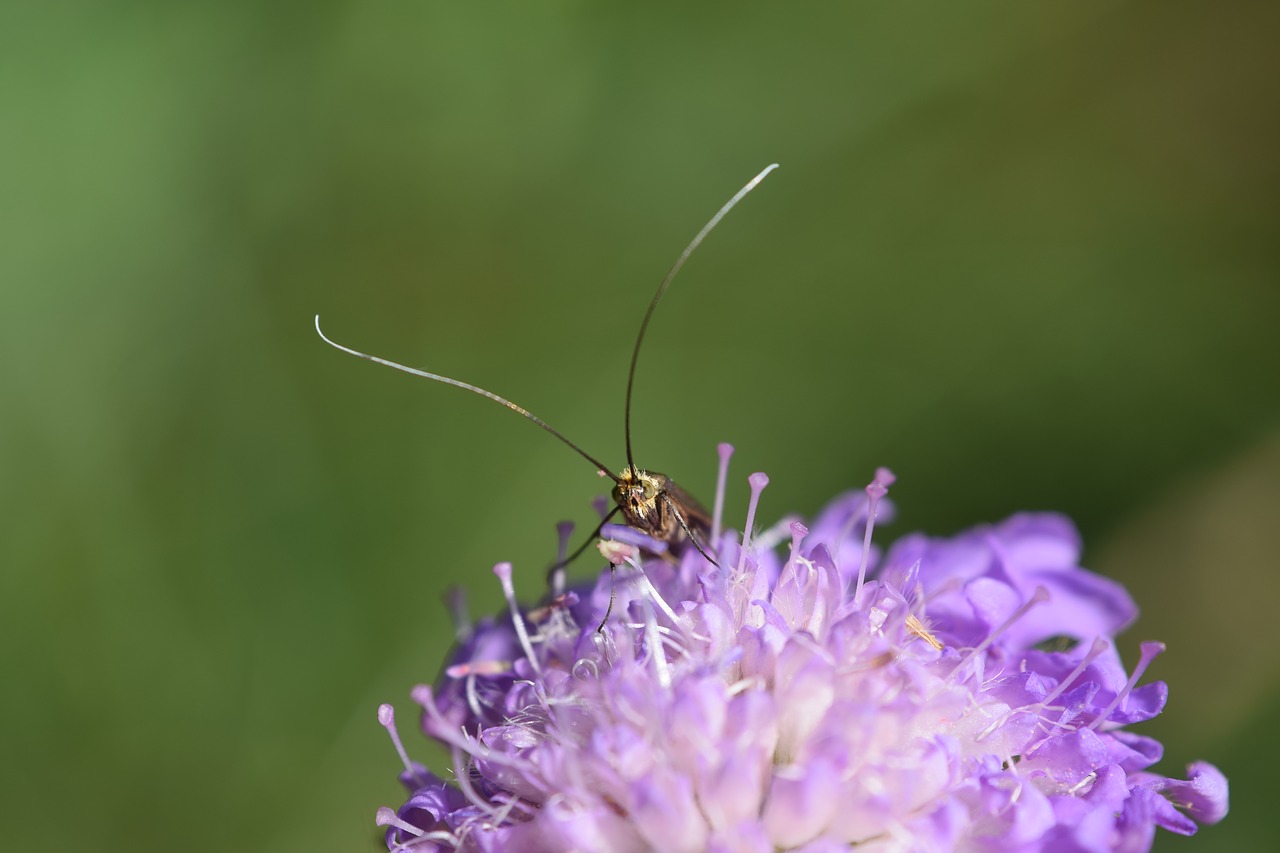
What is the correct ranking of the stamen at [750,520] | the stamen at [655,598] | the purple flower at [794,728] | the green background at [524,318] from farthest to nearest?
the green background at [524,318] < the stamen at [750,520] < the stamen at [655,598] < the purple flower at [794,728]

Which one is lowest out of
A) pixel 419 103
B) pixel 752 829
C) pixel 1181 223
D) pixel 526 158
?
pixel 752 829

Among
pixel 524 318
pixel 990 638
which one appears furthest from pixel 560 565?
pixel 524 318

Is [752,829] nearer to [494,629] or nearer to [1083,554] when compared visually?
[494,629]

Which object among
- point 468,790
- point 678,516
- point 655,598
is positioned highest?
point 678,516

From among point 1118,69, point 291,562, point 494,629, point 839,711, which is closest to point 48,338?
point 291,562

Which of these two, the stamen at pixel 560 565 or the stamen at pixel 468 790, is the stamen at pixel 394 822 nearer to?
the stamen at pixel 468 790

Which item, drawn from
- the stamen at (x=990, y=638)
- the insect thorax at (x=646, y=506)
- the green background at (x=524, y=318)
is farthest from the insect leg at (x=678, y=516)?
the green background at (x=524, y=318)

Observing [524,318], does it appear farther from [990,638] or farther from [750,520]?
[990,638]
